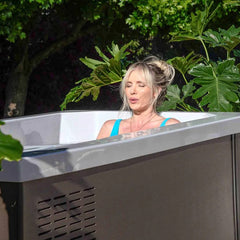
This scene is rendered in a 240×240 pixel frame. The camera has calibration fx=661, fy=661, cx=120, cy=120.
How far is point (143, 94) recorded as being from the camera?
373 centimetres

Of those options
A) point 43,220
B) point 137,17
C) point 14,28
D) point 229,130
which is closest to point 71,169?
point 43,220

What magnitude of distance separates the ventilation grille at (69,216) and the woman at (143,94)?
1343 mm

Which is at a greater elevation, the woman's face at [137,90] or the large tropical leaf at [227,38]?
the large tropical leaf at [227,38]

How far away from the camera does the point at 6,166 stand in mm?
2145

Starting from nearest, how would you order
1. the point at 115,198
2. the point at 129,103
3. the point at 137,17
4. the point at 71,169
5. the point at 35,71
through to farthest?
1. the point at 71,169
2. the point at 115,198
3. the point at 129,103
4. the point at 137,17
5. the point at 35,71

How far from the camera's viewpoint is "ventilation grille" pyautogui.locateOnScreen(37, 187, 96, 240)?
89.4 inches

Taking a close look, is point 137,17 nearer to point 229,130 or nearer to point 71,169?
point 229,130

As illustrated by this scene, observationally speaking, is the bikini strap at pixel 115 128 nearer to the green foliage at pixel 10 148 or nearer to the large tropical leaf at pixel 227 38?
the large tropical leaf at pixel 227 38

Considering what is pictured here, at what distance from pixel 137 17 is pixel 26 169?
212 inches

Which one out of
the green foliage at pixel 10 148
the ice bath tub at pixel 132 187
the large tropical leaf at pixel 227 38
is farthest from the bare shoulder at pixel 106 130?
the green foliage at pixel 10 148

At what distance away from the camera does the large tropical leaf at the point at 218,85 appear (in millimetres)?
4488

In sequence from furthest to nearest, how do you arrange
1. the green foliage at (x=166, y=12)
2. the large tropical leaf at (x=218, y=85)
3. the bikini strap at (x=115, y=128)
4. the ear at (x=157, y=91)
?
the green foliage at (x=166, y=12)
the large tropical leaf at (x=218, y=85)
the bikini strap at (x=115, y=128)
the ear at (x=157, y=91)

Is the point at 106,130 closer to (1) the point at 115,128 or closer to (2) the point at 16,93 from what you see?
(1) the point at 115,128

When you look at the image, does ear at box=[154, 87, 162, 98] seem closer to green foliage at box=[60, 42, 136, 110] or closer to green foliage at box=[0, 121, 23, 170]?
green foliage at box=[60, 42, 136, 110]
